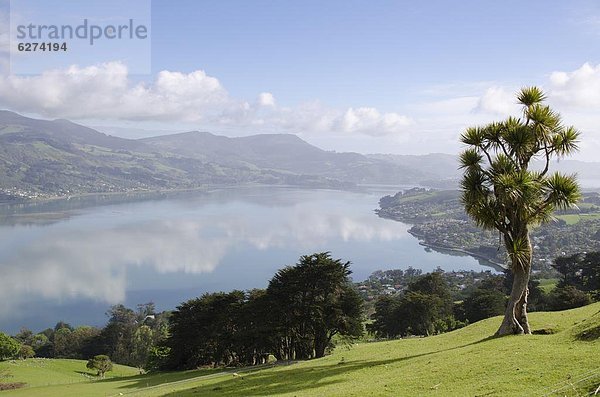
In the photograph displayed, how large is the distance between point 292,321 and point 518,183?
58.5ft

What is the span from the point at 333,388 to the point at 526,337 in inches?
252

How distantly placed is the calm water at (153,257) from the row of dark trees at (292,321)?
57.7 m

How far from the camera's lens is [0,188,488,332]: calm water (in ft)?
305

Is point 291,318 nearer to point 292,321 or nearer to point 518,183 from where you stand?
point 292,321

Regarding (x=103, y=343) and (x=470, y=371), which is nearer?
(x=470, y=371)

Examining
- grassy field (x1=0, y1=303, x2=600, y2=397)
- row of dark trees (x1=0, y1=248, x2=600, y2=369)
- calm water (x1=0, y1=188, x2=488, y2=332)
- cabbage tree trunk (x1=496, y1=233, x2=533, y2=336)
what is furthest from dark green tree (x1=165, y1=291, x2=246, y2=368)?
calm water (x1=0, y1=188, x2=488, y2=332)

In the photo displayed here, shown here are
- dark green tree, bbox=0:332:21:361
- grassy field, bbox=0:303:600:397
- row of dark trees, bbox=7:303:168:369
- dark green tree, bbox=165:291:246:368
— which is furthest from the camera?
row of dark trees, bbox=7:303:168:369

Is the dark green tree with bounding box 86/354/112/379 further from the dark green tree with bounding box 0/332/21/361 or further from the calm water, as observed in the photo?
the calm water

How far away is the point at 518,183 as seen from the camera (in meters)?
15.6

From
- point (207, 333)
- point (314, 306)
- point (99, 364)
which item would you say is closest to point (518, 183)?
point (314, 306)

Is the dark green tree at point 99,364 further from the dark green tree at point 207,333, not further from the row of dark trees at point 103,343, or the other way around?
the row of dark trees at point 103,343

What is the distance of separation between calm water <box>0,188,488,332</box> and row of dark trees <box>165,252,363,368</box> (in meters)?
57.7

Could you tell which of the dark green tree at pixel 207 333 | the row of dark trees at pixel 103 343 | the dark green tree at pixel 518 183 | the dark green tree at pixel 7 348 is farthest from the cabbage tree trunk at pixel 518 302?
the row of dark trees at pixel 103 343

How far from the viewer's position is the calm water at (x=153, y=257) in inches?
3659
